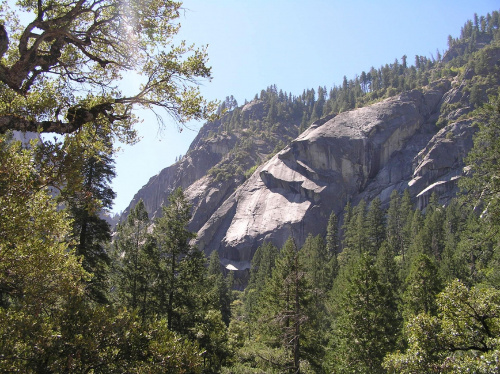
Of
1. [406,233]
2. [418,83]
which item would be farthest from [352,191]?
[418,83]

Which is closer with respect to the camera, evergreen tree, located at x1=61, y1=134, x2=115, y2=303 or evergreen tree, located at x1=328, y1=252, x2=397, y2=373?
evergreen tree, located at x1=61, y1=134, x2=115, y2=303

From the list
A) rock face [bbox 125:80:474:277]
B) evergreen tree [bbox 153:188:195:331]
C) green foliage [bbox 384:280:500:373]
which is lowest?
green foliage [bbox 384:280:500:373]

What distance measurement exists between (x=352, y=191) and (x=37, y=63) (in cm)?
8745

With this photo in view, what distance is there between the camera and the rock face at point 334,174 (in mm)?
80875

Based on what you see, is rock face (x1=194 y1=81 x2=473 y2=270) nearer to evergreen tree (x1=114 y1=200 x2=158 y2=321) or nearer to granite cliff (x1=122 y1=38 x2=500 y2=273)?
granite cliff (x1=122 y1=38 x2=500 y2=273)

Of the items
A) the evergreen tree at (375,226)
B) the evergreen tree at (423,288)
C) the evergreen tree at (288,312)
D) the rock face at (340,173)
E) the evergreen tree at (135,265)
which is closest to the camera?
the evergreen tree at (288,312)

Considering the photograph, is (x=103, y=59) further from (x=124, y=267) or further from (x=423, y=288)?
(x=423, y=288)

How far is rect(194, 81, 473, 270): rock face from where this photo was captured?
80.9 metres

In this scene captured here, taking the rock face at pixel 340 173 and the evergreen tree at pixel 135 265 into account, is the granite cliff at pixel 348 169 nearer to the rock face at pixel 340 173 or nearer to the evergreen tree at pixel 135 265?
the rock face at pixel 340 173

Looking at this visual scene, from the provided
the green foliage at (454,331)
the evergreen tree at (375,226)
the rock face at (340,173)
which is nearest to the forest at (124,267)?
the green foliage at (454,331)

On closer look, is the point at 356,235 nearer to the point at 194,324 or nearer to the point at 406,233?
the point at 406,233

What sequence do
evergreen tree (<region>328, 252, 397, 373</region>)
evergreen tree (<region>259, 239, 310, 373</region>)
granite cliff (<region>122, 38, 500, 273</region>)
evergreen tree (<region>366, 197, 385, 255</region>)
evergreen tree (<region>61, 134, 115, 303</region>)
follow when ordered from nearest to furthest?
1. evergreen tree (<region>61, 134, 115, 303</region>)
2. evergreen tree (<region>328, 252, 397, 373</region>)
3. evergreen tree (<region>259, 239, 310, 373</region>)
4. evergreen tree (<region>366, 197, 385, 255</region>)
5. granite cliff (<region>122, 38, 500, 273</region>)

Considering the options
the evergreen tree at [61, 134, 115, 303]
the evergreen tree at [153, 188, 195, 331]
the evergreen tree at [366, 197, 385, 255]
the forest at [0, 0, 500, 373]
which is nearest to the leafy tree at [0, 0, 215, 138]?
the forest at [0, 0, 500, 373]

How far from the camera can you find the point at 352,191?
87.9m
